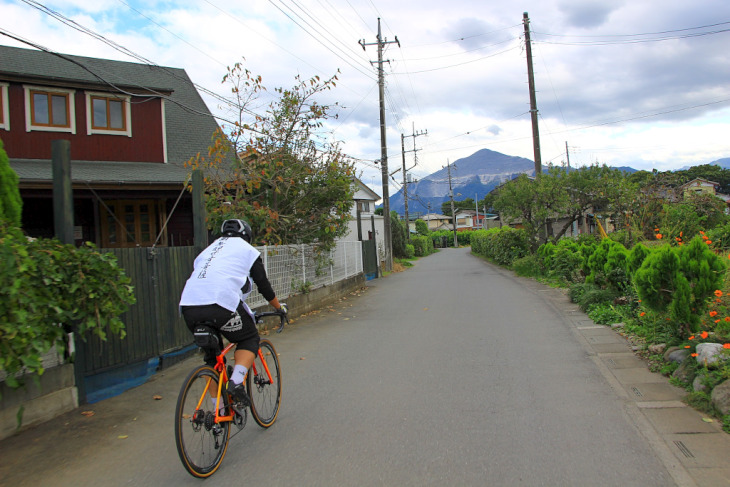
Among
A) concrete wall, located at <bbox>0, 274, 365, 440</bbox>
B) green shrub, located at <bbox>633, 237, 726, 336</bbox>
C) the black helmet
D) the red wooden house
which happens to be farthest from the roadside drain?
the red wooden house

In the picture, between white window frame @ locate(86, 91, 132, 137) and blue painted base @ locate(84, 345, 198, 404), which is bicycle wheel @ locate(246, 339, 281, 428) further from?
white window frame @ locate(86, 91, 132, 137)

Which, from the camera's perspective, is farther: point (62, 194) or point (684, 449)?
point (62, 194)

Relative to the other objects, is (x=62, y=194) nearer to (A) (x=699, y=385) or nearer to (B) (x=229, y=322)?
(B) (x=229, y=322)

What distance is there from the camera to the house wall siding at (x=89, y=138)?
518 inches

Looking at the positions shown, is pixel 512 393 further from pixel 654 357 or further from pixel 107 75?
pixel 107 75

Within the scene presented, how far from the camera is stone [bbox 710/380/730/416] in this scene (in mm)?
4399

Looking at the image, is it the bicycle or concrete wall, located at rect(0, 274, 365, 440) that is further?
concrete wall, located at rect(0, 274, 365, 440)

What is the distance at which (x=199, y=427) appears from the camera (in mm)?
3615

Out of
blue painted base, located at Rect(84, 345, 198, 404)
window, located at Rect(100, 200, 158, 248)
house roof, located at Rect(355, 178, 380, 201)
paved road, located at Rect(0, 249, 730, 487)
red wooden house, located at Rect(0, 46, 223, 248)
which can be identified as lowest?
paved road, located at Rect(0, 249, 730, 487)

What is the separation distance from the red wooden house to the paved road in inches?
300

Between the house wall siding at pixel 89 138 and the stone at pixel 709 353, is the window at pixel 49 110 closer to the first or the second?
the house wall siding at pixel 89 138

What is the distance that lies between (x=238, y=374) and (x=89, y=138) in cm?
1259

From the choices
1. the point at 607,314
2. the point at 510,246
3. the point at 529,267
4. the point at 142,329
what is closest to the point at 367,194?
the point at 510,246

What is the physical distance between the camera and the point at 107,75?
51.2 ft
